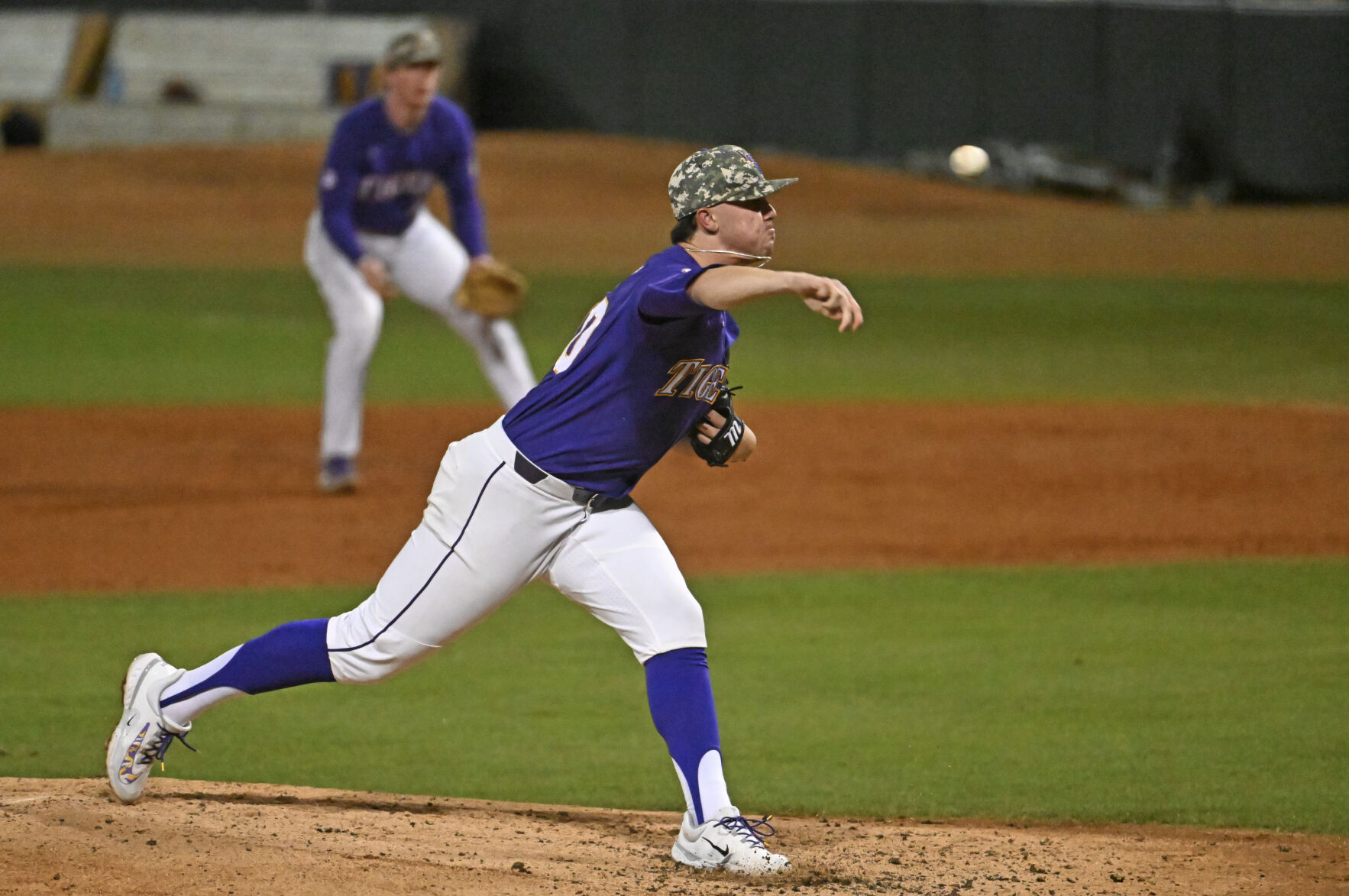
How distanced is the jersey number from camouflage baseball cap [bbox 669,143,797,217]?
298 mm

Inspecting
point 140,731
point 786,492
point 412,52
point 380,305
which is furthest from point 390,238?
point 140,731

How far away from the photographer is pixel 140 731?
4.32 metres

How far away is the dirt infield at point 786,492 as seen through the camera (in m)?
8.37

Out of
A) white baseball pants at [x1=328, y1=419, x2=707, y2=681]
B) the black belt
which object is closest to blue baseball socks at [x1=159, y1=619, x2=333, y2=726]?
white baseball pants at [x1=328, y1=419, x2=707, y2=681]

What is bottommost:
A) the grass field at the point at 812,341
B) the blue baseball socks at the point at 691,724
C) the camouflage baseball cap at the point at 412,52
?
the grass field at the point at 812,341

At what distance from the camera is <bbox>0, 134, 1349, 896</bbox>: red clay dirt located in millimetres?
3980

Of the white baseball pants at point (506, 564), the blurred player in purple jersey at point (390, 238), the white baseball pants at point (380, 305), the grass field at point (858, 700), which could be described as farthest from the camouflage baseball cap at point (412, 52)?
the white baseball pants at point (506, 564)

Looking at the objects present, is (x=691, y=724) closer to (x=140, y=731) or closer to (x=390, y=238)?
(x=140, y=731)

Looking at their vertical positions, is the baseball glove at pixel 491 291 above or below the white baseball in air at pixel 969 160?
above

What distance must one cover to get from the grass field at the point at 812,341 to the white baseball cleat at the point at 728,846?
9.55m

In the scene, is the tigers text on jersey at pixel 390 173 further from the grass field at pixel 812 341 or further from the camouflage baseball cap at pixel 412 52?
the grass field at pixel 812 341

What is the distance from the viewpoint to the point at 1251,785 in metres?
5.06

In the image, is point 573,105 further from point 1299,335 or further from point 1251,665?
point 1251,665

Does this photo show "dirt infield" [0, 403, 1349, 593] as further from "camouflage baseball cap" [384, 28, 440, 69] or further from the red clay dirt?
"camouflage baseball cap" [384, 28, 440, 69]
